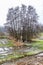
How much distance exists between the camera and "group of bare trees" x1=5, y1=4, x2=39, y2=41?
198 centimetres

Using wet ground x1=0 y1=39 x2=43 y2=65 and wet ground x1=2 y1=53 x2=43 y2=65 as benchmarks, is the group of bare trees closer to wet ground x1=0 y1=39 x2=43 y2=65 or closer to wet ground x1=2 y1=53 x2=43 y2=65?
wet ground x1=0 y1=39 x2=43 y2=65

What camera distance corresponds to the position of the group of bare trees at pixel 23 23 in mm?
1982

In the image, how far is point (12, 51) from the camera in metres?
1.93

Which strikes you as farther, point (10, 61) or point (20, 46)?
point (20, 46)

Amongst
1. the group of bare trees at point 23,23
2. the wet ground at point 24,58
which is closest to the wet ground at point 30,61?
the wet ground at point 24,58

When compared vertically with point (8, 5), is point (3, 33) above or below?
below

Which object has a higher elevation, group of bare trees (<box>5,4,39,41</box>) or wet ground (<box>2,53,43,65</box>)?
group of bare trees (<box>5,4,39,41</box>)

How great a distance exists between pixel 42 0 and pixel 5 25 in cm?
60

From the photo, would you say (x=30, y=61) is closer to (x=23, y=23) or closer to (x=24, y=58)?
(x=24, y=58)

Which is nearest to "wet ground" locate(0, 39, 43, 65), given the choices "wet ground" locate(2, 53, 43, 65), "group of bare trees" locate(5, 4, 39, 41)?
"wet ground" locate(2, 53, 43, 65)

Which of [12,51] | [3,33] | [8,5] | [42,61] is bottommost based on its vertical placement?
[42,61]

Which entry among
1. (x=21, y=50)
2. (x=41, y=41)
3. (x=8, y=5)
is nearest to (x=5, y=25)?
(x=8, y=5)

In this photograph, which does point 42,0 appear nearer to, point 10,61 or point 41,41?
point 41,41

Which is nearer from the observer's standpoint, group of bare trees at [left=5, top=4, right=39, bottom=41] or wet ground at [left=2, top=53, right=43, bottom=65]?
wet ground at [left=2, top=53, right=43, bottom=65]
